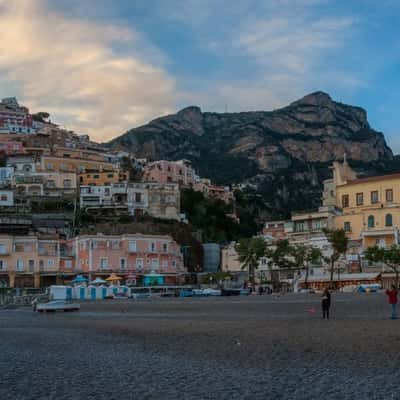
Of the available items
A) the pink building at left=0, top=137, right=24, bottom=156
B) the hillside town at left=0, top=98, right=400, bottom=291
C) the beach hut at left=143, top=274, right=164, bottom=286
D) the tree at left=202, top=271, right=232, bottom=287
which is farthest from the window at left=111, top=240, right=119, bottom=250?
the pink building at left=0, top=137, right=24, bottom=156

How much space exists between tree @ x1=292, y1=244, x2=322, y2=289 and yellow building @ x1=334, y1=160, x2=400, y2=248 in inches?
227

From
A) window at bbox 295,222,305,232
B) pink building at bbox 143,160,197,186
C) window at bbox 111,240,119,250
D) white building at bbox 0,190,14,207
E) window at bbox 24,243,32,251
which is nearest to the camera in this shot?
window at bbox 24,243,32,251

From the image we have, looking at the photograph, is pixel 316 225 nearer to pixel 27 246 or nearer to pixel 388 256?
pixel 388 256

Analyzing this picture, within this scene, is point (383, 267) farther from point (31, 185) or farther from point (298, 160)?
point (298, 160)

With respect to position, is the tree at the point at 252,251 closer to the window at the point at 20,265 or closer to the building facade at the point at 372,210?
the building facade at the point at 372,210

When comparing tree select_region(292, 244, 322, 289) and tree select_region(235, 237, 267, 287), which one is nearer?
tree select_region(292, 244, 322, 289)

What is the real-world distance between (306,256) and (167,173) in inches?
2059

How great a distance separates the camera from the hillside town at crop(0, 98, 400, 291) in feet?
247

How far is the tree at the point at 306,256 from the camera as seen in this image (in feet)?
232

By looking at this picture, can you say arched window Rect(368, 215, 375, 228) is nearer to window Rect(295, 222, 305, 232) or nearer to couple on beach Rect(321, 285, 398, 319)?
window Rect(295, 222, 305, 232)

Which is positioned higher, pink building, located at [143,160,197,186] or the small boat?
pink building, located at [143,160,197,186]

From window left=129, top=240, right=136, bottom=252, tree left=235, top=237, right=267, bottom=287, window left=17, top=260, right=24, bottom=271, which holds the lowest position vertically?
window left=17, top=260, right=24, bottom=271

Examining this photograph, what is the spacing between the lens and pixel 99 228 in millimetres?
88312

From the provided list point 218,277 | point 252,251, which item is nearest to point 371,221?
point 252,251
